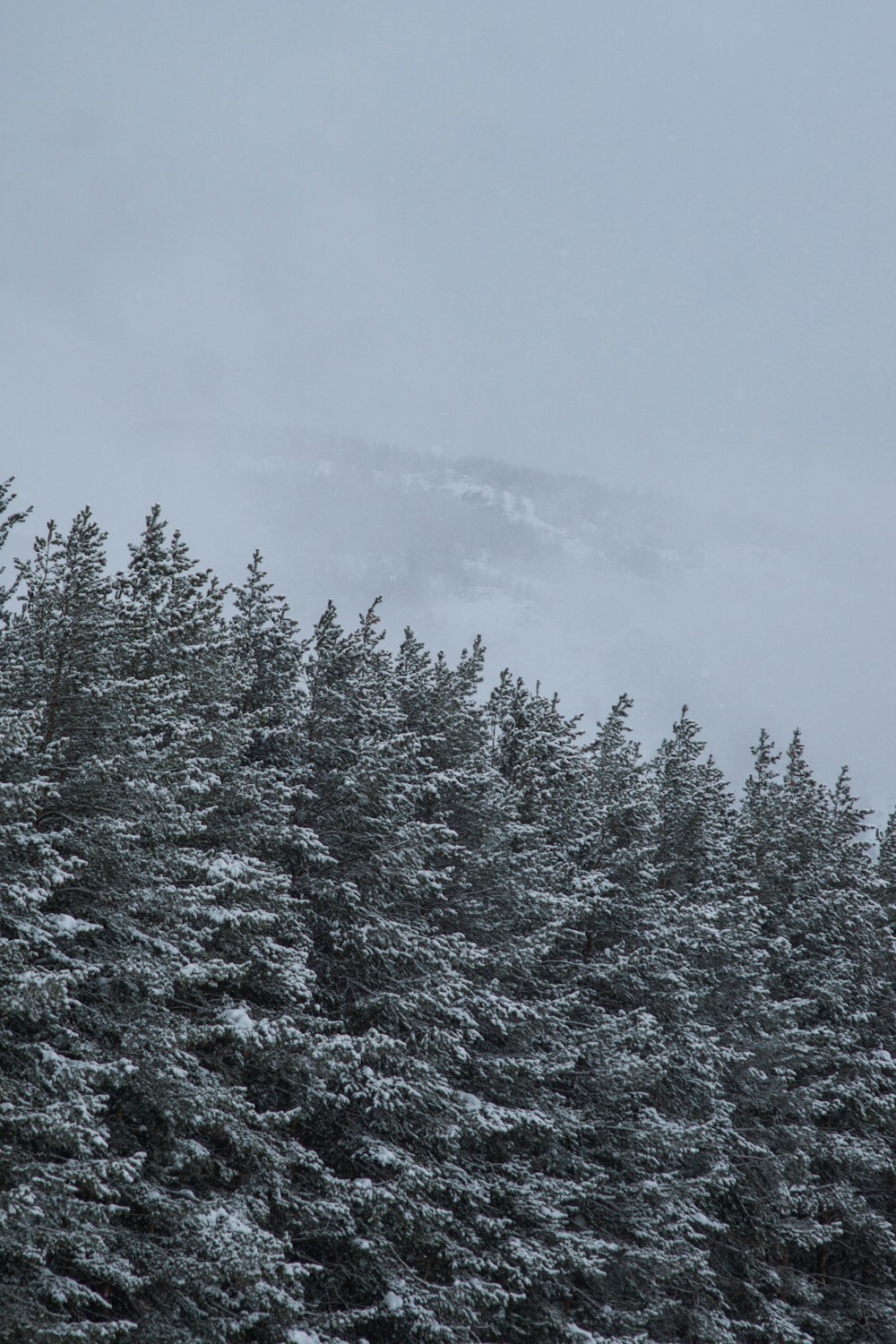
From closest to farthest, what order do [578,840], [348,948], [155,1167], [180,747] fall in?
1. [155,1167]
2. [180,747]
3. [348,948]
4. [578,840]

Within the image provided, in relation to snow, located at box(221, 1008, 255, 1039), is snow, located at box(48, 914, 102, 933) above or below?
above

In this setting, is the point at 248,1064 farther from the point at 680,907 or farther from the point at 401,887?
the point at 680,907

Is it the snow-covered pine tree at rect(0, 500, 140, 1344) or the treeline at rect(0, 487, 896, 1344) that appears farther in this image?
the treeline at rect(0, 487, 896, 1344)

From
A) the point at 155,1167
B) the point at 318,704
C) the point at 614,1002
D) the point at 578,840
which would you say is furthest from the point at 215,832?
the point at 614,1002

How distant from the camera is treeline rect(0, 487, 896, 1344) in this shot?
42.1 feet

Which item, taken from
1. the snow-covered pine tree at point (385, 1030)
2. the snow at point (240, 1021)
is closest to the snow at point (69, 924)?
the snow at point (240, 1021)

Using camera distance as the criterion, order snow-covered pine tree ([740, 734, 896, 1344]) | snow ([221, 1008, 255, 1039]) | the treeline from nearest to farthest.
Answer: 1. the treeline
2. snow ([221, 1008, 255, 1039])
3. snow-covered pine tree ([740, 734, 896, 1344])

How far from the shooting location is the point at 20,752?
12.0m

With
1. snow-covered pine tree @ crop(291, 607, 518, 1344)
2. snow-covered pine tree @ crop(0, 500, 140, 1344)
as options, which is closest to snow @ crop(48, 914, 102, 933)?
snow-covered pine tree @ crop(0, 500, 140, 1344)

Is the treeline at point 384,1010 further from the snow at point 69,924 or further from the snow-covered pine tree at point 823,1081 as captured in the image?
the snow-covered pine tree at point 823,1081

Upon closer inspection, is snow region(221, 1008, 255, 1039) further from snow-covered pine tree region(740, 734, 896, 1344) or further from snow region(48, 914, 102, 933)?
snow-covered pine tree region(740, 734, 896, 1344)

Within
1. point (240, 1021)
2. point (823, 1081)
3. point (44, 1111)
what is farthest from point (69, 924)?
point (823, 1081)

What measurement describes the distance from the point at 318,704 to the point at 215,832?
3.75m

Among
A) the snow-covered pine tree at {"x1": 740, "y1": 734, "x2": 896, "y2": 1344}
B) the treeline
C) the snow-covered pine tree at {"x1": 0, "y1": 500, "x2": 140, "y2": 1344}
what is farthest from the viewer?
the snow-covered pine tree at {"x1": 740, "y1": 734, "x2": 896, "y2": 1344}
